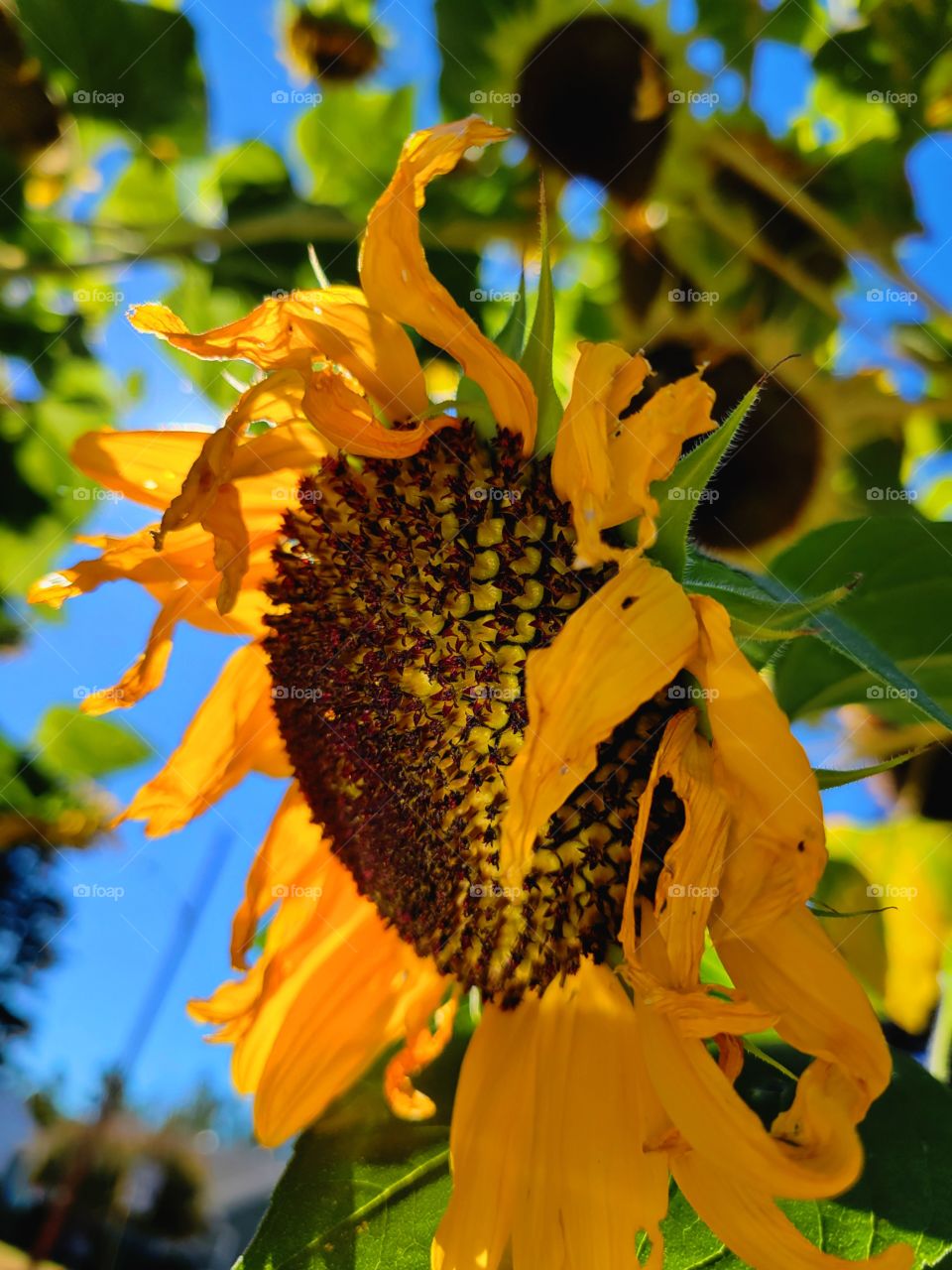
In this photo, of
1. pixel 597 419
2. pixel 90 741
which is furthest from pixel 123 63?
pixel 597 419

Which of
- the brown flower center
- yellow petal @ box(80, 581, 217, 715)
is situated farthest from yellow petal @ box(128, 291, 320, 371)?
yellow petal @ box(80, 581, 217, 715)

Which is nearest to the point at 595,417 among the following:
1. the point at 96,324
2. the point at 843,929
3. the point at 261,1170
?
the point at 843,929

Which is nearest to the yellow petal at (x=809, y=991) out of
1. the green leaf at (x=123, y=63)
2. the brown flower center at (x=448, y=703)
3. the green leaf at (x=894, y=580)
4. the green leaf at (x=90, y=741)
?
the brown flower center at (x=448, y=703)

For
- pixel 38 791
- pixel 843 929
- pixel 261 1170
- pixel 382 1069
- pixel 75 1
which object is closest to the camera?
pixel 382 1069

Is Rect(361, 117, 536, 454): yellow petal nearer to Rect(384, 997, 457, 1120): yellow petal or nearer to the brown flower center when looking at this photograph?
the brown flower center

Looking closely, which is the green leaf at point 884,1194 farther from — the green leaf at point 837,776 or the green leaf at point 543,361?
the green leaf at point 543,361

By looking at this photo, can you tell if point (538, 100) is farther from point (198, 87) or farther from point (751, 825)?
point (751, 825)
